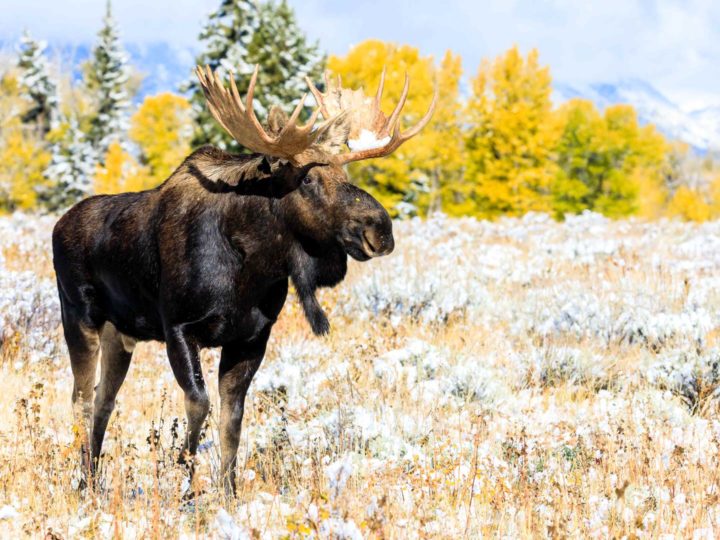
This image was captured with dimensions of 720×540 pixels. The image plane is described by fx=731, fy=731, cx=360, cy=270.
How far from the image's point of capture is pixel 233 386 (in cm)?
379

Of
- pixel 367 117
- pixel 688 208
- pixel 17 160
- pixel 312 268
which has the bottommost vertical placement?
pixel 312 268

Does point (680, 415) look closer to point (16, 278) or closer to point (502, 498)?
point (502, 498)

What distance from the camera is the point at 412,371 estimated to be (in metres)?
5.34

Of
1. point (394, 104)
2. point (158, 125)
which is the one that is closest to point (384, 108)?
point (394, 104)

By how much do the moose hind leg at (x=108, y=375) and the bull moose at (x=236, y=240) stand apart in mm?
197

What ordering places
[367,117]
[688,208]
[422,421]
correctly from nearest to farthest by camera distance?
[367,117] → [422,421] → [688,208]

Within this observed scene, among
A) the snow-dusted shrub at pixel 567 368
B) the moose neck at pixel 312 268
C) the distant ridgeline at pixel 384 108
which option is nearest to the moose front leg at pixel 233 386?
the moose neck at pixel 312 268

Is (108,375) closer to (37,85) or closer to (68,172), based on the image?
(68,172)

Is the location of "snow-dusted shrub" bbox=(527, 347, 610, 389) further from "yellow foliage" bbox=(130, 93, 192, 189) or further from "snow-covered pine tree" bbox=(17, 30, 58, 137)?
"yellow foliage" bbox=(130, 93, 192, 189)

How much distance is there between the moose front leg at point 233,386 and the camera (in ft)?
12.4

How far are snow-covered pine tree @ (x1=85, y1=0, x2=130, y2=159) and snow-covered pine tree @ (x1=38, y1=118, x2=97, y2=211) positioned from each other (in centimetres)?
328

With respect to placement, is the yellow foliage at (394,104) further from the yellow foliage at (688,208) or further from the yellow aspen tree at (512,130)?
the yellow foliage at (688,208)

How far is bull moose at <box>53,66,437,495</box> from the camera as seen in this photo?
135 inches

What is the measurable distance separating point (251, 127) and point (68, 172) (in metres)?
42.1
